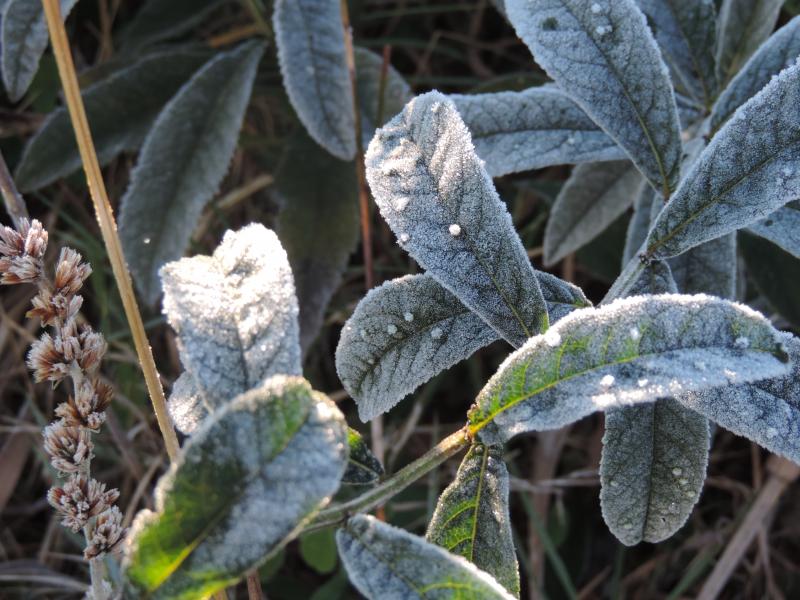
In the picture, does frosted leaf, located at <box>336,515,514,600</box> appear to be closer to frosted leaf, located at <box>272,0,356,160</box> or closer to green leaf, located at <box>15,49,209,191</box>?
frosted leaf, located at <box>272,0,356,160</box>

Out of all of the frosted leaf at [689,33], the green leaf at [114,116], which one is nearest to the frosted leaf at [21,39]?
the green leaf at [114,116]

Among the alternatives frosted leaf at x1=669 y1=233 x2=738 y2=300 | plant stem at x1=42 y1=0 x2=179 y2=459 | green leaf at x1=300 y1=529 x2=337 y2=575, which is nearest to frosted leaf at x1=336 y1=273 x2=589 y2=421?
plant stem at x1=42 y1=0 x2=179 y2=459

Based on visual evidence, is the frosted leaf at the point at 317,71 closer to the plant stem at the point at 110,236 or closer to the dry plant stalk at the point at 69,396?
the plant stem at the point at 110,236

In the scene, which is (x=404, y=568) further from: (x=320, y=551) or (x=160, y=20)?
(x=160, y=20)

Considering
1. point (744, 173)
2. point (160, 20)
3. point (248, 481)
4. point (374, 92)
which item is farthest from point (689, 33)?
point (160, 20)

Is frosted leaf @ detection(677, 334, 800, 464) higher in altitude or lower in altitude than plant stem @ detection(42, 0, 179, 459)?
lower

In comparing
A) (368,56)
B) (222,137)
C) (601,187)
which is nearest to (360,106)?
(368,56)

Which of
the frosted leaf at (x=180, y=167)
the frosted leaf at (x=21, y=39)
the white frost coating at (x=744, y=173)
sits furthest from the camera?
the frosted leaf at (x=180, y=167)
